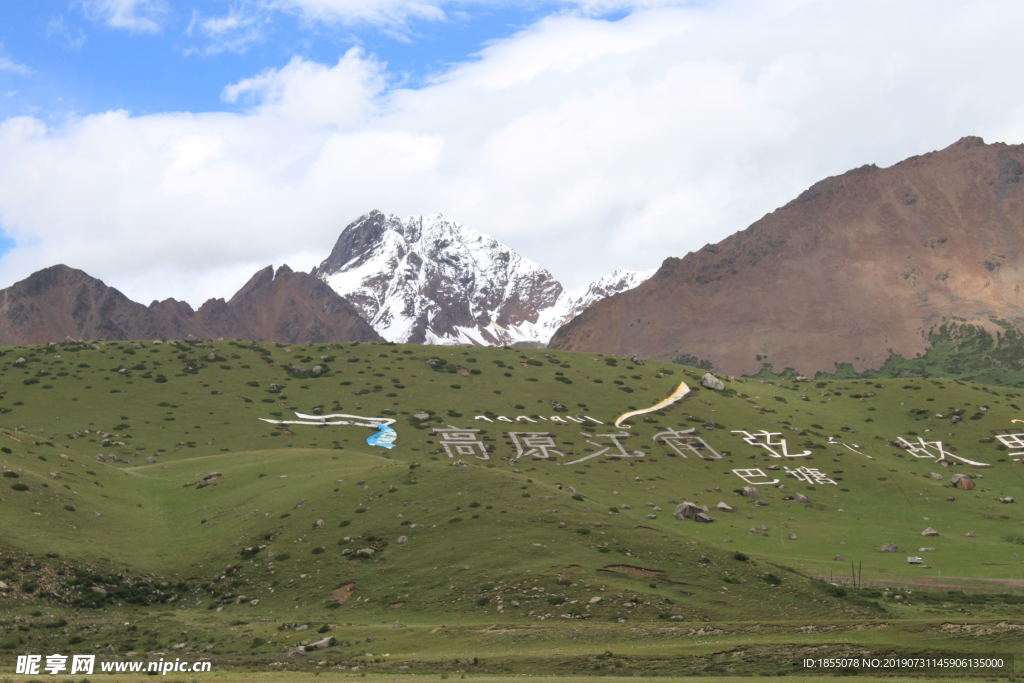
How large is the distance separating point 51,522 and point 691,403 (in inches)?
3452

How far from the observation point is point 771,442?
114375mm

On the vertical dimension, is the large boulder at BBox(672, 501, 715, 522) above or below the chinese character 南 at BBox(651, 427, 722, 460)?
below

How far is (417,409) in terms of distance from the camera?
11912 centimetres

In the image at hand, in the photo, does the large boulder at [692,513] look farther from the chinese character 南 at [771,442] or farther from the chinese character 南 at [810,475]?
the chinese character 南 at [771,442]

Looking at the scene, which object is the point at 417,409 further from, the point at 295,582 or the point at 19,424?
the point at 295,582

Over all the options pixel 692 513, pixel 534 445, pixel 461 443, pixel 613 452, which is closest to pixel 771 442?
pixel 613 452

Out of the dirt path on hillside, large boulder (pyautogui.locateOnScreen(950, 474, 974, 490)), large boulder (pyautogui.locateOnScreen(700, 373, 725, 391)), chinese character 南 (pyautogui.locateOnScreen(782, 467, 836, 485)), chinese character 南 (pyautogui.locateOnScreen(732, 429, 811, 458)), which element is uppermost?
large boulder (pyautogui.locateOnScreen(700, 373, 725, 391))

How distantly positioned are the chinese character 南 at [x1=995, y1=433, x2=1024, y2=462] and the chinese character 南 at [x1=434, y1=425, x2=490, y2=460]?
62891mm

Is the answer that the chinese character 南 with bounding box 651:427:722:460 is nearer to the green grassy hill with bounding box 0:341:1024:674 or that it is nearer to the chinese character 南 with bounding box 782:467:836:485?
the green grassy hill with bounding box 0:341:1024:674

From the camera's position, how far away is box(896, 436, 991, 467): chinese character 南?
116312 mm

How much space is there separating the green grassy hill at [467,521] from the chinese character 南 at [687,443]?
1.18 m

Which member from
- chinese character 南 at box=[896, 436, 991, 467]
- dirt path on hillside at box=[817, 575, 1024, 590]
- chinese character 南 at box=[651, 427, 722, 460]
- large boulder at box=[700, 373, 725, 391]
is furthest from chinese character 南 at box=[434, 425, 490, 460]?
chinese character 南 at box=[896, 436, 991, 467]

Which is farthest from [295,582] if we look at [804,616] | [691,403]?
[691,403]

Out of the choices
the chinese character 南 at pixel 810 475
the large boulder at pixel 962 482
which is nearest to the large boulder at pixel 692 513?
the chinese character 南 at pixel 810 475
